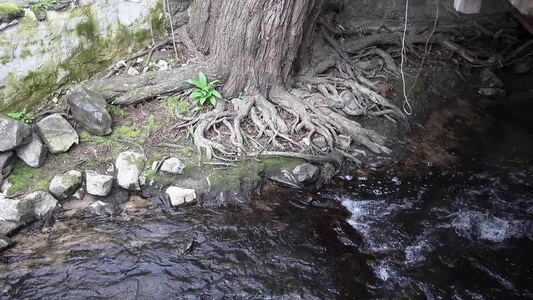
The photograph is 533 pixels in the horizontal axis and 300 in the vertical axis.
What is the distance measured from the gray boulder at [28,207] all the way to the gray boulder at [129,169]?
34.5 inches

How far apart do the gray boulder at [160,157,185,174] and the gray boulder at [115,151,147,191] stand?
293mm

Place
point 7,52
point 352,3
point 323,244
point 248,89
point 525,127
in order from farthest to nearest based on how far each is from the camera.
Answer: point 352,3 < point 525,127 < point 248,89 < point 7,52 < point 323,244

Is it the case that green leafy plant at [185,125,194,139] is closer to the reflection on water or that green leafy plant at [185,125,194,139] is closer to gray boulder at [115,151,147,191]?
gray boulder at [115,151,147,191]

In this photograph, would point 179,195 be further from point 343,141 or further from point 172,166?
point 343,141

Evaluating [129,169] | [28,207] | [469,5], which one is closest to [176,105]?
[129,169]

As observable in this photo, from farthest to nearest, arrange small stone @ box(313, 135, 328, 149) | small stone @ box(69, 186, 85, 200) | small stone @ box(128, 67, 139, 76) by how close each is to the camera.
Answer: small stone @ box(128, 67, 139, 76), small stone @ box(313, 135, 328, 149), small stone @ box(69, 186, 85, 200)

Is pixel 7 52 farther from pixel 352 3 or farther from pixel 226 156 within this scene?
pixel 352 3

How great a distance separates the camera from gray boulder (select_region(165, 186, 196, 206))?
5.74m

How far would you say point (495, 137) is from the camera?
7.45m

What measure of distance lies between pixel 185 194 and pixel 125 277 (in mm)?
1381

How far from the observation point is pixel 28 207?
5285 mm

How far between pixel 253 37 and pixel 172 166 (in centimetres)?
240

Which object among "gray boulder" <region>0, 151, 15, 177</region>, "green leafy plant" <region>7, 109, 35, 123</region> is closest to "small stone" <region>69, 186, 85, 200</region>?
"gray boulder" <region>0, 151, 15, 177</region>

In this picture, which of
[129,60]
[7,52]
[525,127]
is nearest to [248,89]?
[129,60]
